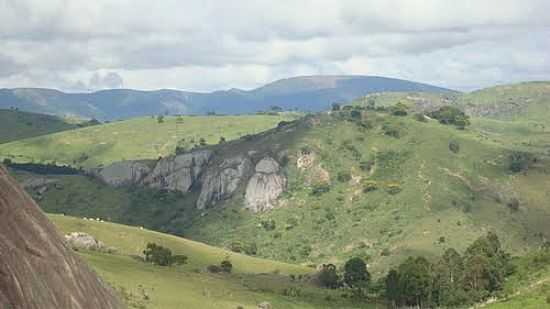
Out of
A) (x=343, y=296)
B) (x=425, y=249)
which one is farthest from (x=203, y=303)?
(x=425, y=249)

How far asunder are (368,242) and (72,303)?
18778cm

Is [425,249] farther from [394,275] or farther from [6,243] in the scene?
[6,243]

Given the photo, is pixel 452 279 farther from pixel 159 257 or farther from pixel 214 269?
pixel 159 257

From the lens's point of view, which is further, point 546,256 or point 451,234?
point 451,234

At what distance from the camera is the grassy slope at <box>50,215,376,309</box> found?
78.9 meters

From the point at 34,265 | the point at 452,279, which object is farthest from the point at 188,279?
the point at 34,265

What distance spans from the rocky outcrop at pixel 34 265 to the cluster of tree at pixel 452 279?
267 ft

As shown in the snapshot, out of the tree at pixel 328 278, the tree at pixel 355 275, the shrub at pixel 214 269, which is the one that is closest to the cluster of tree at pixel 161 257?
the shrub at pixel 214 269

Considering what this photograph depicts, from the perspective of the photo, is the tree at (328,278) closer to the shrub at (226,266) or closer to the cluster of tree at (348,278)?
the cluster of tree at (348,278)

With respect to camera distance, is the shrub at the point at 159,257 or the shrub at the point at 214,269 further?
the shrub at the point at 214,269

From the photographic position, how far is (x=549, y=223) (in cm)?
19688

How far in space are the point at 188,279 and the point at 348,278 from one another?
5270cm

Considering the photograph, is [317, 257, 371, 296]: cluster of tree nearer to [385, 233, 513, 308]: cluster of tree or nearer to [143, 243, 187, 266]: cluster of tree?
[385, 233, 513, 308]: cluster of tree

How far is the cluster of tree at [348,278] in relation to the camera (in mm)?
129250
